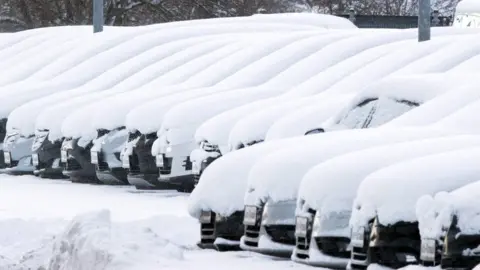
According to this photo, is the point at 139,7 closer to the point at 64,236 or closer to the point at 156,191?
the point at 156,191

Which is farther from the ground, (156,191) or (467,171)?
(467,171)

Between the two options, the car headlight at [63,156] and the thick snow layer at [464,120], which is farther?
the car headlight at [63,156]

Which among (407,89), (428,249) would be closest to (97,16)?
(407,89)

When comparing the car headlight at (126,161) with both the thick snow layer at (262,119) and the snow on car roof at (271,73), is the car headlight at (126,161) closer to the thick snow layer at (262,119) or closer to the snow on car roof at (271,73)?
the snow on car roof at (271,73)

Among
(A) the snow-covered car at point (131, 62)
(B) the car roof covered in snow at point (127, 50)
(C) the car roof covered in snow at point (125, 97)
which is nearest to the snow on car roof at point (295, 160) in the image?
(C) the car roof covered in snow at point (125, 97)

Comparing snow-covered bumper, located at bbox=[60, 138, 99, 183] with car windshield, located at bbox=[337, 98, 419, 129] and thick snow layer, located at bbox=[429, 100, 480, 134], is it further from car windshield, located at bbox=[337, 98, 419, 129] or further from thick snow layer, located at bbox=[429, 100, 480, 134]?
thick snow layer, located at bbox=[429, 100, 480, 134]

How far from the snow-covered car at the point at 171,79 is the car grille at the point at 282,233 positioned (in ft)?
21.0

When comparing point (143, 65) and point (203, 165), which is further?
point (143, 65)

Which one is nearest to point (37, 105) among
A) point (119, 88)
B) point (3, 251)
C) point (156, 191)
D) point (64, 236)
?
point (119, 88)

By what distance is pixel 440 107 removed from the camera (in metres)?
11.7

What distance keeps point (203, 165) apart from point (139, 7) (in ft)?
124

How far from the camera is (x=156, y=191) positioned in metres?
17.6

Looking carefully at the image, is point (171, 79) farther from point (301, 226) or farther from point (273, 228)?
point (301, 226)

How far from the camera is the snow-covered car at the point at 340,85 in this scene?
1577 cm
